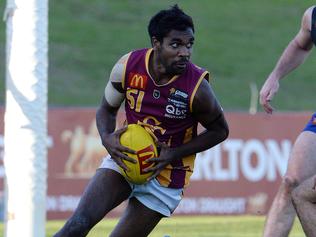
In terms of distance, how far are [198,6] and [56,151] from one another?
2078 centimetres

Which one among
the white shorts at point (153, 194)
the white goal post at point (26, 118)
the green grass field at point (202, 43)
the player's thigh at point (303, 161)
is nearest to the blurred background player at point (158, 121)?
the white shorts at point (153, 194)

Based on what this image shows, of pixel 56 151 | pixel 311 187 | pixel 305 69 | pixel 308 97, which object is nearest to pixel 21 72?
pixel 311 187

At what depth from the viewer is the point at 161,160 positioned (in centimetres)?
740

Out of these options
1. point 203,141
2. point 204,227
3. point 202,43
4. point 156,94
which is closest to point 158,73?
point 156,94

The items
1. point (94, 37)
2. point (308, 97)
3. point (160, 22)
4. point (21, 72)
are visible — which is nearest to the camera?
point (21, 72)

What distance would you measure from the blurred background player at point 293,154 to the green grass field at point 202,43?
1916 cm

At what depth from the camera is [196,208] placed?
18.2 m

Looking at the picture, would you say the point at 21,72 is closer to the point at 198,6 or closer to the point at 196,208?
the point at 196,208

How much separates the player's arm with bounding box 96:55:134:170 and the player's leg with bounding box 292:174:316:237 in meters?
1.16

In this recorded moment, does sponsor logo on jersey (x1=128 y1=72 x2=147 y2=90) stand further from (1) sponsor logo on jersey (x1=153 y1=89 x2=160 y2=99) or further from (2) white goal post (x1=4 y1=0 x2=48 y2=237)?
(2) white goal post (x1=4 y1=0 x2=48 y2=237)

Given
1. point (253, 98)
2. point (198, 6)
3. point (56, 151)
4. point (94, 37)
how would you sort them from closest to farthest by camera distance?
point (56, 151)
point (253, 98)
point (94, 37)
point (198, 6)

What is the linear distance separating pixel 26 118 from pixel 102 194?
146 centimetres

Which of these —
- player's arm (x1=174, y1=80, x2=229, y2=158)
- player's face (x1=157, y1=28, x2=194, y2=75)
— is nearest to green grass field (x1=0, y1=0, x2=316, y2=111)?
player's arm (x1=174, y1=80, x2=229, y2=158)

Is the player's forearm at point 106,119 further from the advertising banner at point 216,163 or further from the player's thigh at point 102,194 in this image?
the advertising banner at point 216,163
